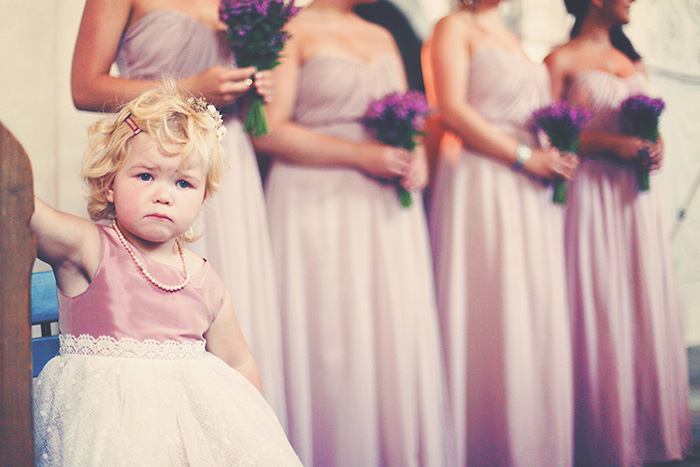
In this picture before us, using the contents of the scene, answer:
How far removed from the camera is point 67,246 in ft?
3.51

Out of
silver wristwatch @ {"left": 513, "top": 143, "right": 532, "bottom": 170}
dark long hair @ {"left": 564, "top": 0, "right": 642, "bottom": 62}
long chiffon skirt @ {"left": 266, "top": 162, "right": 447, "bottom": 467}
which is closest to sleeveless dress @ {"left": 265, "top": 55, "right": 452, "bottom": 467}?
long chiffon skirt @ {"left": 266, "top": 162, "right": 447, "bottom": 467}

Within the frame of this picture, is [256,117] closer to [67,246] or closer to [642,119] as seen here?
[67,246]

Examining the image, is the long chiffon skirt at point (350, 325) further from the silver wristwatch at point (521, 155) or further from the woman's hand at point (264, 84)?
the silver wristwatch at point (521, 155)

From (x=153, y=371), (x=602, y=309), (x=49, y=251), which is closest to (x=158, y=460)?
(x=153, y=371)

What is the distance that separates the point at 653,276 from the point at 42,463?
2.47 m

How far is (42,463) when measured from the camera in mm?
1053

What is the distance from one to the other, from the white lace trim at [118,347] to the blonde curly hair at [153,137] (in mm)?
250

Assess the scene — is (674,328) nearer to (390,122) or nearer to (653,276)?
(653,276)

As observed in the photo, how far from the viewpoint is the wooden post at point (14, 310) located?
2.60 ft

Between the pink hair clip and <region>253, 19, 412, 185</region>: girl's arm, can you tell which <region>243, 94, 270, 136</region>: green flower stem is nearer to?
<region>253, 19, 412, 185</region>: girl's arm

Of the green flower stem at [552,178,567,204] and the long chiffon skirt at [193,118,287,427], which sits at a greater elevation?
the green flower stem at [552,178,567,204]

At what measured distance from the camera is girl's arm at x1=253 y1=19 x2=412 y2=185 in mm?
1915

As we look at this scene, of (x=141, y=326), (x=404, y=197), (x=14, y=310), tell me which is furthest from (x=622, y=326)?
(x=14, y=310)

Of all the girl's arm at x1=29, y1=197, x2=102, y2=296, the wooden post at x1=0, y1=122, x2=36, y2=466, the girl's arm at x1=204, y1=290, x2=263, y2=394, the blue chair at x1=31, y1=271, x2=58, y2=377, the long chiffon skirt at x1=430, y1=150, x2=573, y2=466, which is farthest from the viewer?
the long chiffon skirt at x1=430, y1=150, x2=573, y2=466
